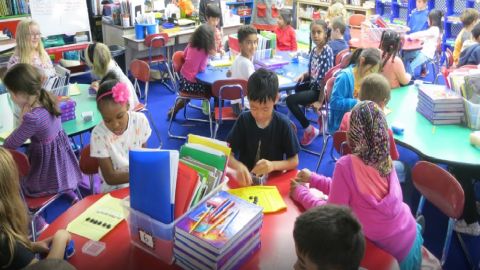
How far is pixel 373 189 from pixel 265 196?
464 millimetres

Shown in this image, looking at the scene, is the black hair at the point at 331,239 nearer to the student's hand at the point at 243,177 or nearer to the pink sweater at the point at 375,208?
the pink sweater at the point at 375,208

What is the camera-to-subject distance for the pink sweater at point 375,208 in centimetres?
181

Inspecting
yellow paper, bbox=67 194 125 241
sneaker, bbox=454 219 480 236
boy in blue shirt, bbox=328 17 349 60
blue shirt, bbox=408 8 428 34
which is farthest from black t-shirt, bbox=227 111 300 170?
blue shirt, bbox=408 8 428 34

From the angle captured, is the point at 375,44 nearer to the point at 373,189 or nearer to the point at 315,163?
the point at 315,163

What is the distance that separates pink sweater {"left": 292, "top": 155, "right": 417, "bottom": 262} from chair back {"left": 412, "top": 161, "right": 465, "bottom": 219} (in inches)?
16.4

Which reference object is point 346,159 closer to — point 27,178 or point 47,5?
point 27,178

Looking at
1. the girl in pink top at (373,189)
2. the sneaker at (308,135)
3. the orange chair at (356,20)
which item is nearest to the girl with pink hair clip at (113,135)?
the girl in pink top at (373,189)

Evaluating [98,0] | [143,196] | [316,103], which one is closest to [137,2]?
[98,0]

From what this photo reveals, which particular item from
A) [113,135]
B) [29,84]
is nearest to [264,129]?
[113,135]

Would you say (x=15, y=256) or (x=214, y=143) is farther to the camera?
(x=214, y=143)

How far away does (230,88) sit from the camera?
392 centimetres

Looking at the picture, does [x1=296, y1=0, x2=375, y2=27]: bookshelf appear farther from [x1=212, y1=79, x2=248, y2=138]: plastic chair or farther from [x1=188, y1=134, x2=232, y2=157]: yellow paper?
[x1=188, y1=134, x2=232, y2=157]: yellow paper

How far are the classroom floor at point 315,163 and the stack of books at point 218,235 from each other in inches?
71.9

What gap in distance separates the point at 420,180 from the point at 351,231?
3.97 ft
